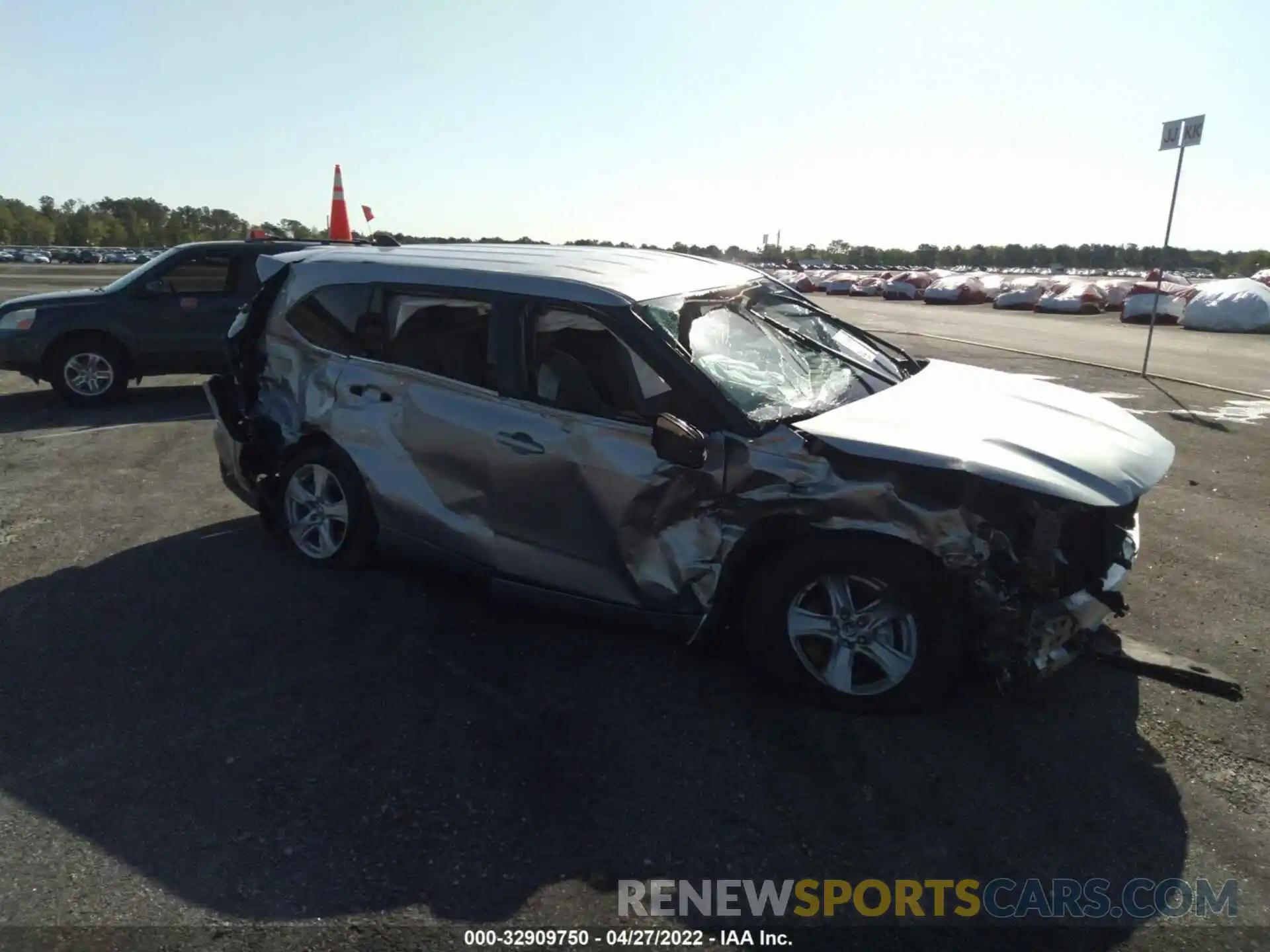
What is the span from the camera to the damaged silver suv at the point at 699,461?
364 cm

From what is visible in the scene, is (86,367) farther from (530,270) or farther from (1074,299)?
(1074,299)

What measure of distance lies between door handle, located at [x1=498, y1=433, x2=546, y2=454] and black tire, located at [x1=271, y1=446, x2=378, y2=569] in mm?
1104

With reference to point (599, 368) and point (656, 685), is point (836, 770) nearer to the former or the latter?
point (656, 685)

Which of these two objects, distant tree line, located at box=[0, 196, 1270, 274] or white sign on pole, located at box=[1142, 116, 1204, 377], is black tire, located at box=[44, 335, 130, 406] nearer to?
white sign on pole, located at box=[1142, 116, 1204, 377]

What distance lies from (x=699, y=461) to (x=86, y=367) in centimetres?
918

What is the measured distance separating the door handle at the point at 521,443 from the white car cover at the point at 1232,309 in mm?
29234

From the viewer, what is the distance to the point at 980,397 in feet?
15.1

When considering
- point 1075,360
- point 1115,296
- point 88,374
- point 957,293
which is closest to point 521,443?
point 88,374

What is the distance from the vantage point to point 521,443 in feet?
14.4

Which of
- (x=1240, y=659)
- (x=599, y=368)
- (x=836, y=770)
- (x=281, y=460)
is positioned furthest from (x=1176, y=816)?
(x=281, y=460)

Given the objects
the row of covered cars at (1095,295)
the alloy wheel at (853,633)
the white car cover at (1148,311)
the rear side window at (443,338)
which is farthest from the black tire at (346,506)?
the white car cover at (1148,311)

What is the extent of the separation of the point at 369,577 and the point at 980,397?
11.2 ft

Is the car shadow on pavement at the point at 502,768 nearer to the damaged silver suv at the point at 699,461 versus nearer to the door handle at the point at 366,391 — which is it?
the damaged silver suv at the point at 699,461

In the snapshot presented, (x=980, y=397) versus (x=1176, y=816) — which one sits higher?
(x=980, y=397)
